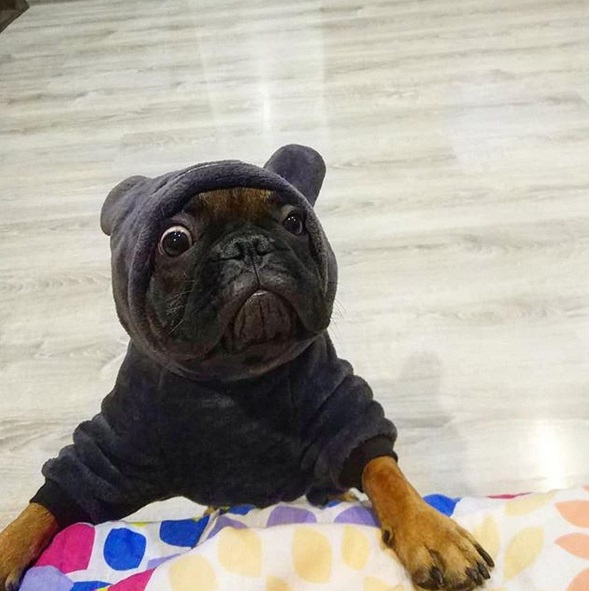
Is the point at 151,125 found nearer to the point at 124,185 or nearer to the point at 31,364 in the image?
the point at 31,364

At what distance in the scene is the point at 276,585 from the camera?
0.76 metres

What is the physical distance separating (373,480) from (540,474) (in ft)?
1.30

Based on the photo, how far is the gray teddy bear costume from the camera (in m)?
0.83

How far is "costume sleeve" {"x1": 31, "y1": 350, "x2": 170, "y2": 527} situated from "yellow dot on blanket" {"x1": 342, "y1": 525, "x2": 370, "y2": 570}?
233mm

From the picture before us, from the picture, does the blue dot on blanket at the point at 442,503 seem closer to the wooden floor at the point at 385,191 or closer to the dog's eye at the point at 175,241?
the wooden floor at the point at 385,191

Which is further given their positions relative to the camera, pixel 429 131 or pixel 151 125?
pixel 151 125

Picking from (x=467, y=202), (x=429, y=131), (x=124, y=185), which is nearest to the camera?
(x=124, y=185)

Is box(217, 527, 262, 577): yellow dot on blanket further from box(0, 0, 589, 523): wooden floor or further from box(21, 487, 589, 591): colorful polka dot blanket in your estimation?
box(0, 0, 589, 523): wooden floor

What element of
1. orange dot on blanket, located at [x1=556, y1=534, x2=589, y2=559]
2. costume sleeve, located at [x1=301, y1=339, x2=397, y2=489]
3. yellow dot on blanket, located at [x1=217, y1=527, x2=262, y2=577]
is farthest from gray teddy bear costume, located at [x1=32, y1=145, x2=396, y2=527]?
orange dot on blanket, located at [x1=556, y1=534, x2=589, y2=559]

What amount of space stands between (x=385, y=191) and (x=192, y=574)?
123 centimetres

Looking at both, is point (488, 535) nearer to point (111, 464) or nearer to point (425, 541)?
point (425, 541)

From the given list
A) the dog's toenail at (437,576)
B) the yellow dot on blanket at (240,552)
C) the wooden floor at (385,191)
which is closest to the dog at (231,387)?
the dog's toenail at (437,576)

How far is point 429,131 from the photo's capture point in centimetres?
203

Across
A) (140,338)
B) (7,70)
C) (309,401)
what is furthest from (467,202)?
(7,70)
